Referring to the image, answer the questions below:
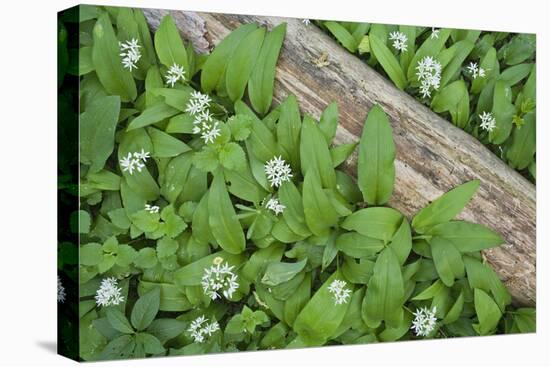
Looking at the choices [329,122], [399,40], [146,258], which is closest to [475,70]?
[399,40]

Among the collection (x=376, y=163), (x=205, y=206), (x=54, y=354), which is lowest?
(x=54, y=354)

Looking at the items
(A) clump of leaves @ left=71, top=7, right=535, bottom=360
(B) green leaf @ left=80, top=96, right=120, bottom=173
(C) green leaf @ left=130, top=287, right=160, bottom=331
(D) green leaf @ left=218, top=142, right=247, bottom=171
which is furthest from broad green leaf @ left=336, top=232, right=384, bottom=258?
(B) green leaf @ left=80, top=96, right=120, bottom=173

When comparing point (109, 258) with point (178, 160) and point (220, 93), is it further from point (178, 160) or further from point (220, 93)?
point (220, 93)

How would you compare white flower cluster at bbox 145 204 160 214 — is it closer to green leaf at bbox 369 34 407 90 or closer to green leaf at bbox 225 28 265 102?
green leaf at bbox 225 28 265 102

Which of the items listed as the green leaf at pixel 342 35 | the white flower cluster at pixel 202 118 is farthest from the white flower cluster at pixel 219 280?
the green leaf at pixel 342 35

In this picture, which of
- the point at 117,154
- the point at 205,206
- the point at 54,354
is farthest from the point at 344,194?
the point at 54,354

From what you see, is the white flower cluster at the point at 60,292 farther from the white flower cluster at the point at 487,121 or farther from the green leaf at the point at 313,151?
the white flower cluster at the point at 487,121
